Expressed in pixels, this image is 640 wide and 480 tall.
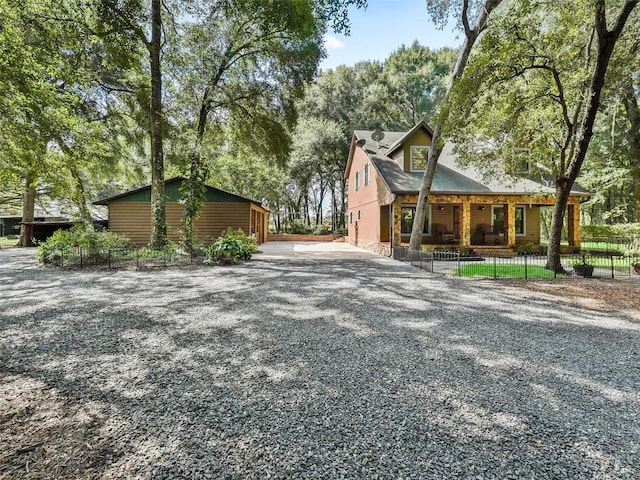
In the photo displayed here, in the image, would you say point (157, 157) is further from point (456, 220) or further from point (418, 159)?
point (456, 220)

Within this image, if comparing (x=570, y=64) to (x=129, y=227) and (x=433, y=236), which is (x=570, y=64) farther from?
(x=129, y=227)

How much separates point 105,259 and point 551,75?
16.1 meters

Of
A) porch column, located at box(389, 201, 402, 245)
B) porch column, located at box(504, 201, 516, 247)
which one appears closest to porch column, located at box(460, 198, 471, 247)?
porch column, located at box(504, 201, 516, 247)

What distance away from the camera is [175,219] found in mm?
18531

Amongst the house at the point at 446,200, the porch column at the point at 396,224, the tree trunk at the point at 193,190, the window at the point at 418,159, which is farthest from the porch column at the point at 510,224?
the tree trunk at the point at 193,190

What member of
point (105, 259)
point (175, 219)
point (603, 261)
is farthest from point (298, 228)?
point (603, 261)

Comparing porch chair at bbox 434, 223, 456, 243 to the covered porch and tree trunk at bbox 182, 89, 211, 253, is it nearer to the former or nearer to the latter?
the covered porch

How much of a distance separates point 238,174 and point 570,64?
26.2 meters

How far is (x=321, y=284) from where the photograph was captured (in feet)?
28.4

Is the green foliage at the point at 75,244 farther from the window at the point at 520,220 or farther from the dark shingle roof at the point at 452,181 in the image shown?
the window at the point at 520,220

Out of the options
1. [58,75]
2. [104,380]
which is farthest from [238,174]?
[104,380]

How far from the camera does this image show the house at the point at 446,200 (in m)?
15.5

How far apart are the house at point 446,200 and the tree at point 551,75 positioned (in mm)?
2542

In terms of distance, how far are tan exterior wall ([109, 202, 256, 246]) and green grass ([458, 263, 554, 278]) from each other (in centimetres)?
1215
